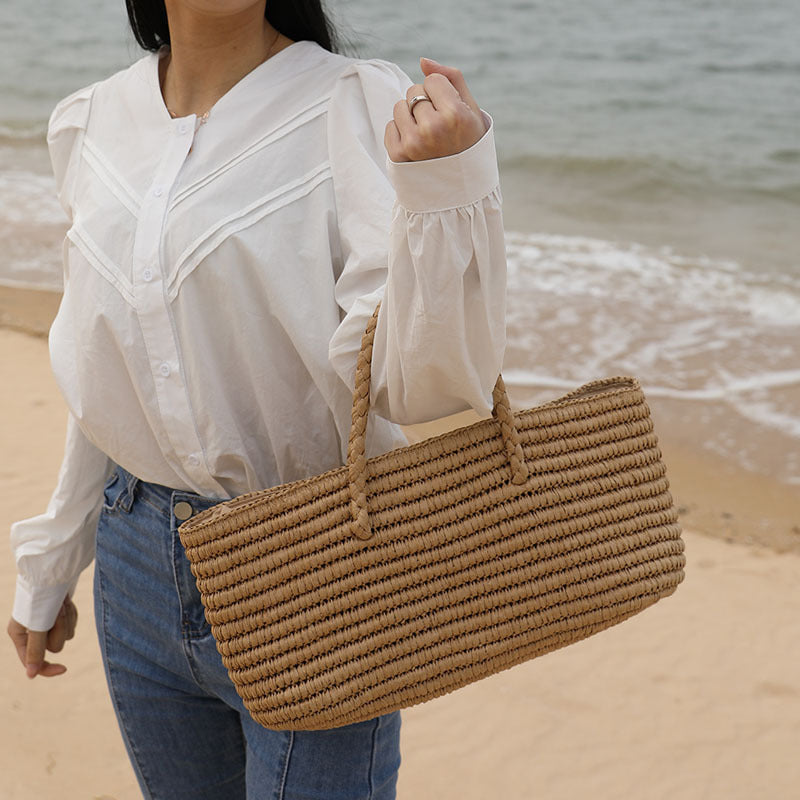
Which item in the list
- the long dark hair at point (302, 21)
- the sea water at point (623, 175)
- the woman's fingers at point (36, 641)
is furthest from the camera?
the sea water at point (623, 175)

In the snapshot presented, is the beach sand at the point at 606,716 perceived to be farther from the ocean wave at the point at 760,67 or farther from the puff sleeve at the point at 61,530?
the ocean wave at the point at 760,67

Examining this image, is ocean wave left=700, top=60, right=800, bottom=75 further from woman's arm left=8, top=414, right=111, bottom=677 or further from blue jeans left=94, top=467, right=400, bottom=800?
blue jeans left=94, top=467, right=400, bottom=800

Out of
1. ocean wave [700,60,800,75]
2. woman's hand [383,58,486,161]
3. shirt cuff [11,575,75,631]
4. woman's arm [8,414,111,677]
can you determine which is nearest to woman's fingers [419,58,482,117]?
woman's hand [383,58,486,161]

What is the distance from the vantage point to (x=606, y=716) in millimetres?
3025

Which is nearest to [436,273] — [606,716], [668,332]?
[606,716]

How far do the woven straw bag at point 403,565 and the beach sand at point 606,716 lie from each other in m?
1.73

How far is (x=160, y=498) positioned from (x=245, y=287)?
0.32 m

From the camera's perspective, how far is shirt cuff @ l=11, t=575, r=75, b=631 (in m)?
1.76

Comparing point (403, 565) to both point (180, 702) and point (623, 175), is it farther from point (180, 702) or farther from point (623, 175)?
point (623, 175)

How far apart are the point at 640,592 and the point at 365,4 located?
17.5 metres

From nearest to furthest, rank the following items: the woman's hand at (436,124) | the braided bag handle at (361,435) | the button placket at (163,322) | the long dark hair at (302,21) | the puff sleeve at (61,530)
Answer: the woman's hand at (436,124), the braided bag handle at (361,435), the button placket at (163,322), the long dark hair at (302,21), the puff sleeve at (61,530)

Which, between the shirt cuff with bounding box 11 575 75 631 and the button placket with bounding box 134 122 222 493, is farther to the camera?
the shirt cuff with bounding box 11 575 75 631

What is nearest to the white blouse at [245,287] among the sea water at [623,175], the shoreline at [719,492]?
the sea water at [623,175]

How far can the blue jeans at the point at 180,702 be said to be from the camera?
1397mm
